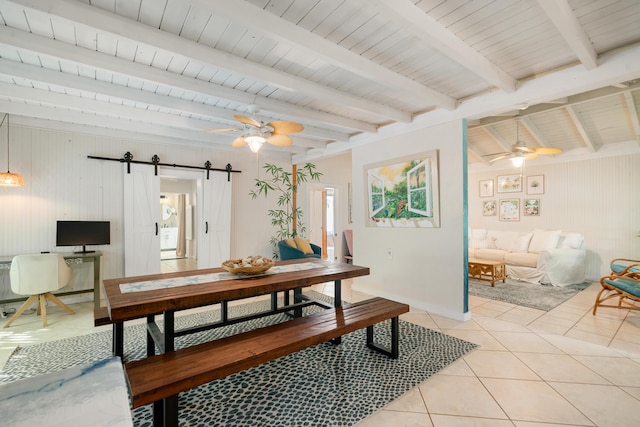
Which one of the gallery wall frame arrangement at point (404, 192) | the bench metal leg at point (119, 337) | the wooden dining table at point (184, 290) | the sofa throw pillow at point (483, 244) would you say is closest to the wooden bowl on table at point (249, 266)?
the wooden dining table at point (184, 290)

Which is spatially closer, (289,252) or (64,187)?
(64,187)

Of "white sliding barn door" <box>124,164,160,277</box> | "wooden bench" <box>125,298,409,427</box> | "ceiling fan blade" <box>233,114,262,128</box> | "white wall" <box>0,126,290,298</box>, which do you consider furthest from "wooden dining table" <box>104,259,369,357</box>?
"white sliding barn door" <box>124,164,160,277</box>

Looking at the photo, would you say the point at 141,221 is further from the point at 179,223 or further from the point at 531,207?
the point at 531,207

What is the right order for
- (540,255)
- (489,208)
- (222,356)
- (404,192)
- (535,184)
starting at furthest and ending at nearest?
1. (489,208)
2. (535,184)
3. (540,255)
4. (404,192)
5. (222,356)

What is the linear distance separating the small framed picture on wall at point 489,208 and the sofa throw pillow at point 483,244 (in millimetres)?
790

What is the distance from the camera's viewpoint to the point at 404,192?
403 centimetres

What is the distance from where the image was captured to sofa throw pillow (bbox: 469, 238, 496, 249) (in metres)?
6.51

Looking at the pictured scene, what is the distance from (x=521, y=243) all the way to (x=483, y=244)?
77 cm

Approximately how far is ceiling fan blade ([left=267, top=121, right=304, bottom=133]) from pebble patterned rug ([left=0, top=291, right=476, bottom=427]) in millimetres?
2105

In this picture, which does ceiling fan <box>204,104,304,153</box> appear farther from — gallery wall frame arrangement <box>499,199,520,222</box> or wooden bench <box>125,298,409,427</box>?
gallery wall frame arrangement <box>499,199,520,222</box>

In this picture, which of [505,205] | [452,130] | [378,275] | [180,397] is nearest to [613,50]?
[452,130]

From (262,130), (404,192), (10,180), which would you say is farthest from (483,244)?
(10,180)

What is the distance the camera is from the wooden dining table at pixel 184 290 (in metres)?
1.78

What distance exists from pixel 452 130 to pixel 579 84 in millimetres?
1177
